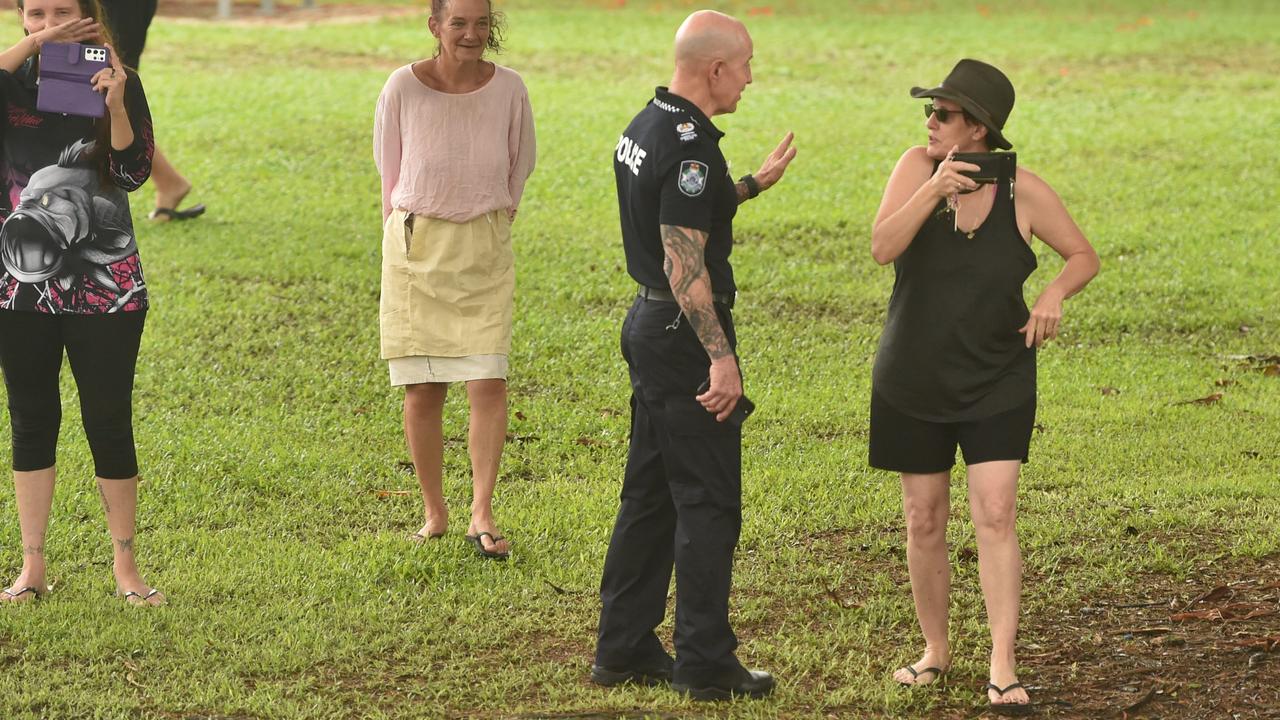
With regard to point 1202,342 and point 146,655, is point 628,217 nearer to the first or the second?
point 146,655

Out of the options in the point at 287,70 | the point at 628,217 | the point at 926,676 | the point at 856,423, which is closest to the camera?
the point at 628,217

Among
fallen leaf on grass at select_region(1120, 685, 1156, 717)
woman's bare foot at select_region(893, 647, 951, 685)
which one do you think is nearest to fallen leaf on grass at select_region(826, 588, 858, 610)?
woman's bare foot at select_region(893, 647, 951, 685)

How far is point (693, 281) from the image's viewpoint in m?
4.47

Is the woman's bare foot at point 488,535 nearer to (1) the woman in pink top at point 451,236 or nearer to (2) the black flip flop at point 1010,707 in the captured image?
(1) the woman in pink top at point 451,236

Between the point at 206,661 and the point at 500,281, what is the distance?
194 cm

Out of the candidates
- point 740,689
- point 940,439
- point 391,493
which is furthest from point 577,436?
point 940,439

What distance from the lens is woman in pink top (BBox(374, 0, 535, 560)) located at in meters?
6.12

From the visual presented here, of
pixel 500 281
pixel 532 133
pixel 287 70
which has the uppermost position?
pixel 532 133

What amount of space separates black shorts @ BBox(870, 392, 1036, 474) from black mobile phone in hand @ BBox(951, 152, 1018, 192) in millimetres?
678

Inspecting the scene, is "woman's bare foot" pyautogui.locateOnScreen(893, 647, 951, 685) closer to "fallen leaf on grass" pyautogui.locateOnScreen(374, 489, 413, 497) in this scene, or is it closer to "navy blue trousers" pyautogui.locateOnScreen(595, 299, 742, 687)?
"navy blue trousers" pyautogui.locateOnScreen(595, 299, 742, 687)

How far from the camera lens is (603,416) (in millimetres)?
8344

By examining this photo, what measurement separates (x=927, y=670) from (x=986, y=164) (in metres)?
1.60

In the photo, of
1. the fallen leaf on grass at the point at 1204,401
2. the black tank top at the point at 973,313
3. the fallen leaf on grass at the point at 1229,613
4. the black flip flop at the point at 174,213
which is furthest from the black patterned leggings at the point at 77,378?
the black flip flop at the point at 174,213

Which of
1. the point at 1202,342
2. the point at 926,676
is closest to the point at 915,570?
the point at 926,676
